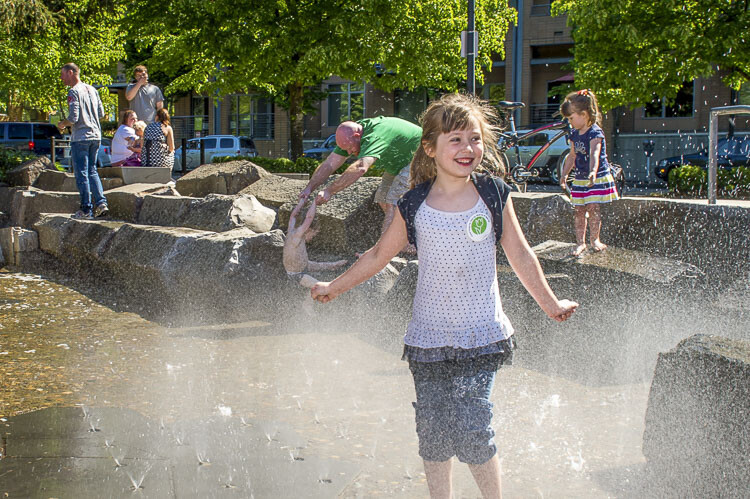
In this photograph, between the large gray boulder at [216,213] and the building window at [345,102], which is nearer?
the large gray boulder at [216,213]

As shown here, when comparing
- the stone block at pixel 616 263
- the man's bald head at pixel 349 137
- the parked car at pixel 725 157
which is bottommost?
the stone block at pixel 616 263

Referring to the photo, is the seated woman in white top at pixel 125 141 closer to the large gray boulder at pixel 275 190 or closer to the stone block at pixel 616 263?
the large gray boulder at pixel 275 190

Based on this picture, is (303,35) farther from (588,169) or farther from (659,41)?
(588,169)

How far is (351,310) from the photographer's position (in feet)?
20.7

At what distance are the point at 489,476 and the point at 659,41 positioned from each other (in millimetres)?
16920

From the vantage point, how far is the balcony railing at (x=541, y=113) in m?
31.7

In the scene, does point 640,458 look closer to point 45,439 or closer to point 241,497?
point 241,497

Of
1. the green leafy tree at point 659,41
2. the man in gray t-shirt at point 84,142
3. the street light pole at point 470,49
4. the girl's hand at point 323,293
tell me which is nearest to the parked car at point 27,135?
the street light pole at point 470,49

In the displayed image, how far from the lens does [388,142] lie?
6.39 meters

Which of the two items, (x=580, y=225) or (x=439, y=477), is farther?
(x=580, y=225)

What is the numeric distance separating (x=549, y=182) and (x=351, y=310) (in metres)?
19.5

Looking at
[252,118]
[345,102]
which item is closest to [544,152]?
[345,102]

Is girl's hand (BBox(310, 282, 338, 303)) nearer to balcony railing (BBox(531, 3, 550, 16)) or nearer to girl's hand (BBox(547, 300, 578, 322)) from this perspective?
girl's hand (BBox(547, 300, 578, 322))

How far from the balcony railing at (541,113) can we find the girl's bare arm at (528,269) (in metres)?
29.4
